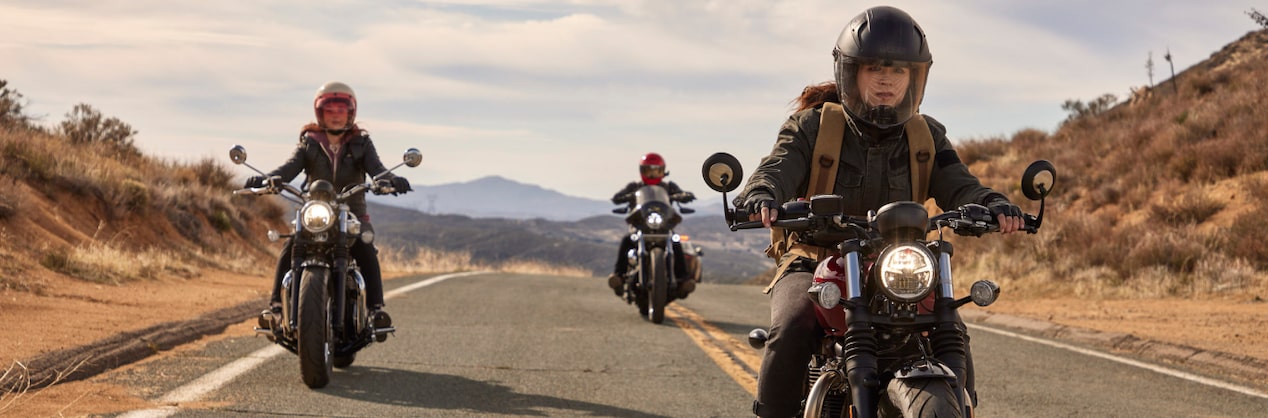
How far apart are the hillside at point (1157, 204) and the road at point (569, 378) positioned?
24.3 ft

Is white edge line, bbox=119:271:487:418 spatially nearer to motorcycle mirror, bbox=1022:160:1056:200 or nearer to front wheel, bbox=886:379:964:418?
front wheel, bbox=886:379:964:418

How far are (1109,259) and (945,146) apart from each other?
55.3 feet

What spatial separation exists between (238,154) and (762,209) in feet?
15.9

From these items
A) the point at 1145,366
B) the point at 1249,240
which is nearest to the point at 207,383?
the point at 1145,366

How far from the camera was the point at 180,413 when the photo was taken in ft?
21.1

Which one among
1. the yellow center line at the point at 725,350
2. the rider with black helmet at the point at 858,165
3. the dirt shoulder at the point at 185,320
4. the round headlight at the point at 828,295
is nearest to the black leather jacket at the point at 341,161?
the dirt shoulder at the point at 185,320

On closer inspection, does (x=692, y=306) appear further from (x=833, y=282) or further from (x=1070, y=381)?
(x=833, y=282)

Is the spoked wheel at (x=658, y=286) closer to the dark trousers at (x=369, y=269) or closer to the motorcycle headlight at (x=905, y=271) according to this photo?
the dark trousers at (x=369, y=269)

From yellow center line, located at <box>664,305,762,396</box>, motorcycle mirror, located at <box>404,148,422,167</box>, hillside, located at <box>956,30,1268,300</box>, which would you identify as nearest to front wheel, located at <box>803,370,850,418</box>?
yellow center line, located at <box>664,305,762,396</box>

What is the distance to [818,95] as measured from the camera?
16.6 ft

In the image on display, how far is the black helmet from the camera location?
437cm

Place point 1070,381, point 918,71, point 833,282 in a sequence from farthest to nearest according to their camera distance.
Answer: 1. point 1070,381
2. point 918,71
3. point 833,282

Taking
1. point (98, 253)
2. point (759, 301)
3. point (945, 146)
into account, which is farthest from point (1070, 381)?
point (98, 253)

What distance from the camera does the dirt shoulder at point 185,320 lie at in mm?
7098
